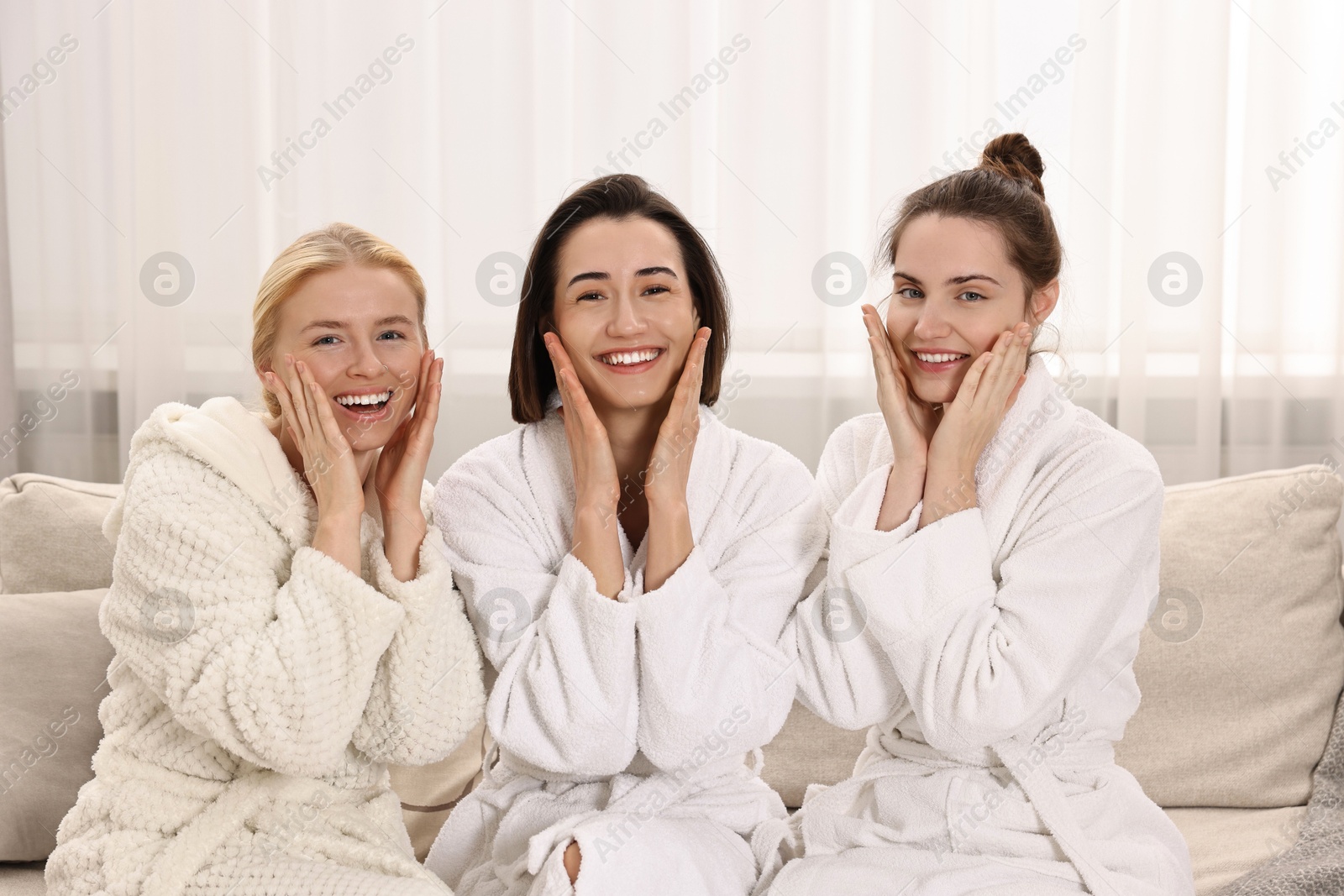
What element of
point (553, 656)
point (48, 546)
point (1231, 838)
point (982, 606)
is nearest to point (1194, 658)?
point (1231, 838)

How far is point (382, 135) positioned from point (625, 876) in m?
1.84

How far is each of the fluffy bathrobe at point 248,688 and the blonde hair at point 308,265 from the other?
5.0 inches

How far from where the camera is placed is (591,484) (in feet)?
4.95

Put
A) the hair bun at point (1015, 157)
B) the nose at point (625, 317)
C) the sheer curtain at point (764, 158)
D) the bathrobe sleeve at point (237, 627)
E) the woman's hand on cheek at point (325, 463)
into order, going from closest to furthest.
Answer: the bathrobe sleeve at point (237, 627) < the woman's hand on cheek at point (325, 463) < the nose at point (625, 317) < the hair bun at point (1015, 157) < the sheer curtain at point (764, 158)

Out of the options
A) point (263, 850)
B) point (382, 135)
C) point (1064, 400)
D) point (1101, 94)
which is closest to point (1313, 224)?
point (1101, 94)

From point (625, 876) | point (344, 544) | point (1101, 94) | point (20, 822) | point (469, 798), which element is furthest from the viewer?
point (1101, 94)

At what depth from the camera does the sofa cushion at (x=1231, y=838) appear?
5.53 feet

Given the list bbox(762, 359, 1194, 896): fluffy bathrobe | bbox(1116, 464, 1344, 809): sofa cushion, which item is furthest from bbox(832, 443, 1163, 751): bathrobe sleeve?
bbox(1116, 464, 1344, 809): sofa cushion

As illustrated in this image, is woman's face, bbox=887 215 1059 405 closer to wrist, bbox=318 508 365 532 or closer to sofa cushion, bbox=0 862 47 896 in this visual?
wrist, bbox=318 508 365 532

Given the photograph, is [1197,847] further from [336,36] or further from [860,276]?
[336,36]

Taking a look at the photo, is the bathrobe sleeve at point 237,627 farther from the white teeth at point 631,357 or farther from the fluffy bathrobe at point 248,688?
the white teeth at point 631,357

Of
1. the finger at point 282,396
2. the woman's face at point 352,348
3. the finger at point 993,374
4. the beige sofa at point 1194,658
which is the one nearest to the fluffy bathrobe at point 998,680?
the finger at point 993,374

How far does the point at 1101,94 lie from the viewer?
2492 mm

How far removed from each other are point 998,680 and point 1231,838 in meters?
0.76
